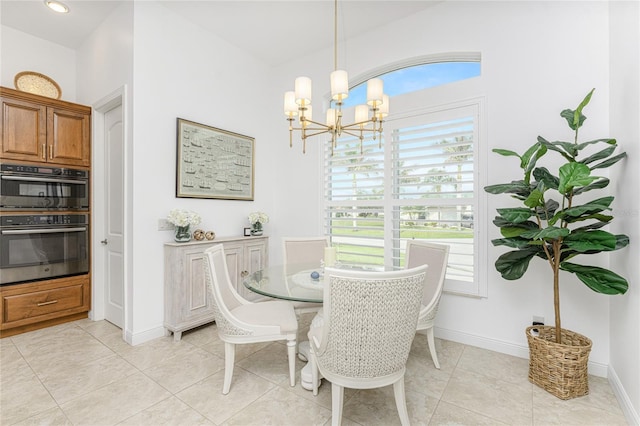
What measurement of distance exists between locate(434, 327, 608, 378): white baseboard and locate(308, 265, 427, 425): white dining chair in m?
1.57

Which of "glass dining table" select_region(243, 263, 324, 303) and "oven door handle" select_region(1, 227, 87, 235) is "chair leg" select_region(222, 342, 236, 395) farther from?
"oven door handle" select_region(1, 227, 87, 235)

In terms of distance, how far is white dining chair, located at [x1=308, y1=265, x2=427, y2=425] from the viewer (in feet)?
4.40

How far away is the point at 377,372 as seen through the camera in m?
1.48

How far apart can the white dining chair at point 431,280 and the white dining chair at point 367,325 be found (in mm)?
809

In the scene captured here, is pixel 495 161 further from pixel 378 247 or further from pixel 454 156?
pixel 378 247

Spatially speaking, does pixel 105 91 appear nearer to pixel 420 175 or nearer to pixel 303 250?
pixel 303 250

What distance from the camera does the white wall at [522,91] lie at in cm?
225

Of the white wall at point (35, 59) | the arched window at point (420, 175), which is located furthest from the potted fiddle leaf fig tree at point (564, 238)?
the white wall at point (35, 59)

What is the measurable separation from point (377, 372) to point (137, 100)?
305 centimetres

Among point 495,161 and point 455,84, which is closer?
point 495,161

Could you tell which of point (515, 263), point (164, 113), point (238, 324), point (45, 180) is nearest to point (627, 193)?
point (515, 263)

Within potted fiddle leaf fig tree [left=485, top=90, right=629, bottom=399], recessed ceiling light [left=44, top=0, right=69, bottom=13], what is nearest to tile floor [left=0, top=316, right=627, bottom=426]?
potted fiddle leaf fig tree [left=485, top=90, right=629, bottom=399]

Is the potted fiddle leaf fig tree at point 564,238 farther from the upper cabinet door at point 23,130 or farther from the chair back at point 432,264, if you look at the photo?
the upper cabinet door at point 23,130

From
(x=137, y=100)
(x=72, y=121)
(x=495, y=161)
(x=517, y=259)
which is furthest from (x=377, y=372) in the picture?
(x=72, y=121)
